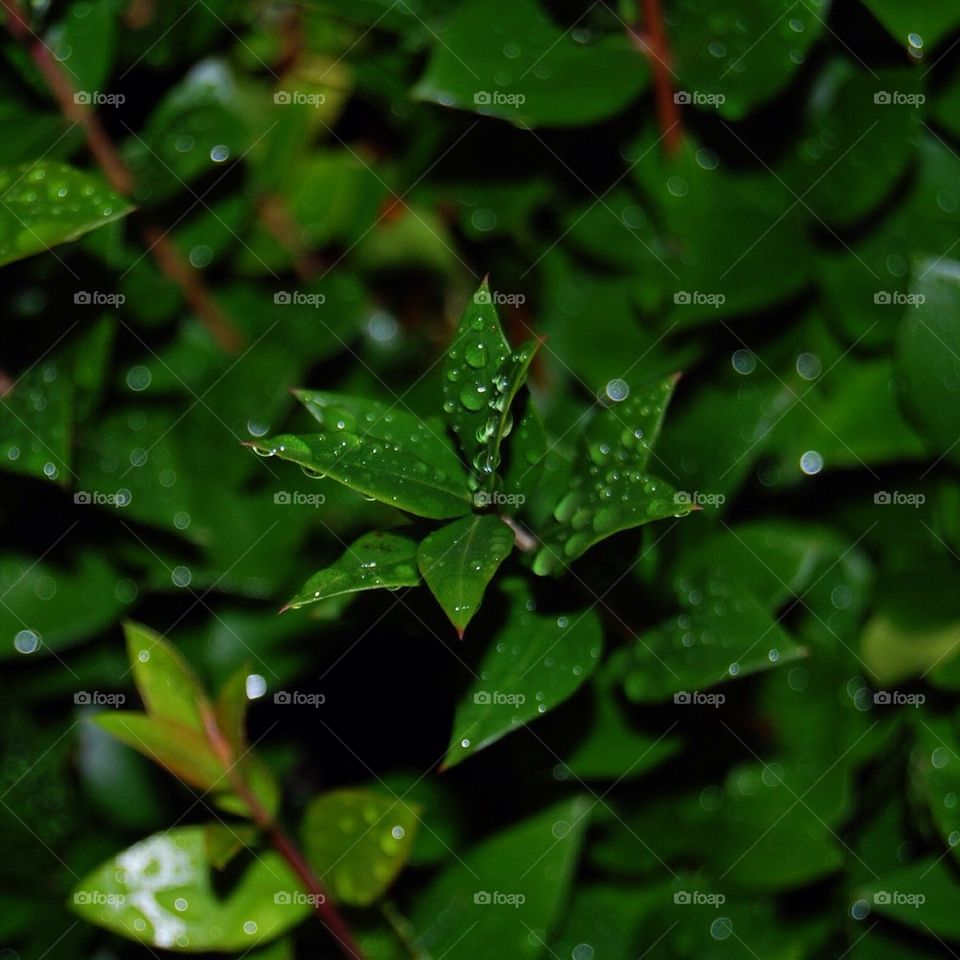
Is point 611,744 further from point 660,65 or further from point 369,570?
point 660,65

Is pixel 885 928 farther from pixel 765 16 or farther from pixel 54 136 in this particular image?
pixel 54 136

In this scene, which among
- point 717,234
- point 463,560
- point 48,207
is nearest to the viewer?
point 463,560

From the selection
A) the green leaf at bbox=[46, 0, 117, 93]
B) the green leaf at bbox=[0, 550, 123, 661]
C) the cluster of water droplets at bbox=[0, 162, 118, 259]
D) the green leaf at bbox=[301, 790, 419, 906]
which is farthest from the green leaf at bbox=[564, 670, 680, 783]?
the green leaf at bbox=[46, 0, 117, 93]

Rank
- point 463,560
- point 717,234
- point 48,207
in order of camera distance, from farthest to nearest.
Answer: point 717,234, point 48,207, point 463,560

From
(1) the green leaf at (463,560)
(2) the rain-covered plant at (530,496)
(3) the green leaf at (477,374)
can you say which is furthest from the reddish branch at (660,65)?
(1) the green leaf at (463,560)

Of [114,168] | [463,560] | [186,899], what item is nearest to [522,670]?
[463,560]

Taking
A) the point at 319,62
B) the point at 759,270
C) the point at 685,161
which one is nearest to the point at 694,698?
the point at 759,270

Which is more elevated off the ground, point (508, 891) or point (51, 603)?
point (51, 603)
